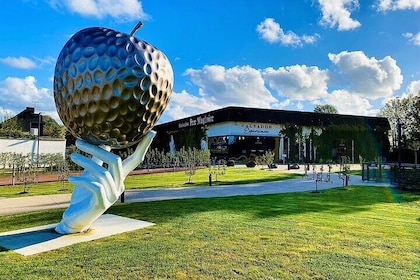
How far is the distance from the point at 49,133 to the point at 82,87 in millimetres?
52580

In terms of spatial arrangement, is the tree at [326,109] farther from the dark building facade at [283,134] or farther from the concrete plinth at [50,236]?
the concrete plinth at [50,236]

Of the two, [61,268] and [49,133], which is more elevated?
[49,133]

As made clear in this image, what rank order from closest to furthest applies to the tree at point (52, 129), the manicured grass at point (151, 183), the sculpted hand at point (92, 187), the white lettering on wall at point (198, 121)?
the sculpted hand at point (92, 187) → the manicured grass at point (151, 183) → the white lettering on wall at point (198, 121) → the tree at point (52, 129)

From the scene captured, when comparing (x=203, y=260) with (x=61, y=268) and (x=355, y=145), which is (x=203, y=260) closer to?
(x=61, y=268)

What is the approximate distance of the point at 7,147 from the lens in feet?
97.9

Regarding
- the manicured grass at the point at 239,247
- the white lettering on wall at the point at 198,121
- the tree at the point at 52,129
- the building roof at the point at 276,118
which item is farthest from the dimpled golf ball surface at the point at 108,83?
the tree at the point at 52,129

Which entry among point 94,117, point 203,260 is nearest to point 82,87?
point 94,117

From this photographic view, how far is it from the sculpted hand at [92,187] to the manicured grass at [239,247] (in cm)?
67

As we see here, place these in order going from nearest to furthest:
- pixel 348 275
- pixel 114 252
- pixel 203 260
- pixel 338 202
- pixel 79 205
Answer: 1. pixel 348 275
2. pixel 203 260
3. pixel 114 252
4. pixel 79 205
5. pixel 338 202

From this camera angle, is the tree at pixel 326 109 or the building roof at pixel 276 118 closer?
the building roof at pixel 276 118

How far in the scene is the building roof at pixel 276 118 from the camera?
42.7 m

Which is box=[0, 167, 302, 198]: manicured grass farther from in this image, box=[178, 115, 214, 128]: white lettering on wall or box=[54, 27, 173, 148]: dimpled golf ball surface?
box=[178, 115, 214, 128]: white lettering on wall

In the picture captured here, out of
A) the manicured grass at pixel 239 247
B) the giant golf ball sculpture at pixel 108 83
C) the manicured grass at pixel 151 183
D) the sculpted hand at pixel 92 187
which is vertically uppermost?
the giant golf ball sculpture at pixel 108 83

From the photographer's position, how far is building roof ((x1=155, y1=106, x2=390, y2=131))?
42656 mm
